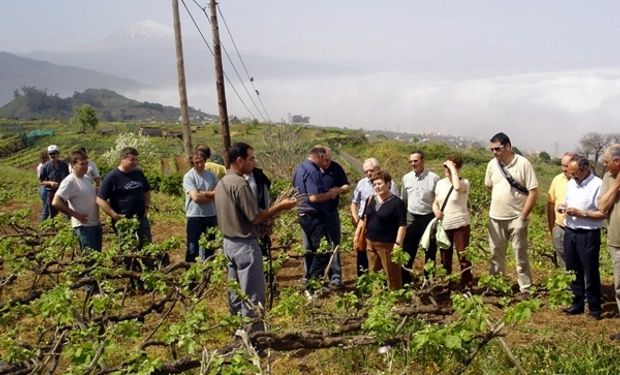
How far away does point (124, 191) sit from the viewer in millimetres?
6094

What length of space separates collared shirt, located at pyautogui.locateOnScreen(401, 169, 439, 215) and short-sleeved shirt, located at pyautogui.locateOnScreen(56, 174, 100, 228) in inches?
136

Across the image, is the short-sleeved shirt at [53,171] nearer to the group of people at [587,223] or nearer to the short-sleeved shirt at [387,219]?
the short-sleeved shirt at [387,219]

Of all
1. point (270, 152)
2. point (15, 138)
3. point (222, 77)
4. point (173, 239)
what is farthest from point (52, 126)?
point (173, 239)

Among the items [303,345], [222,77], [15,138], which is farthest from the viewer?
[15,138]

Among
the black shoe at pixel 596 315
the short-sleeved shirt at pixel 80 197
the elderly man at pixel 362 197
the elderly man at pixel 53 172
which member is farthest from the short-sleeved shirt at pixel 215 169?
the black shoe at pixel 596 315

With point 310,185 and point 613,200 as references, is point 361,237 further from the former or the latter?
point 613,200

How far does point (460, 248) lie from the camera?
595 centimetres

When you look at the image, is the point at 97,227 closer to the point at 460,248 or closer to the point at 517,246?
the point at 460,248

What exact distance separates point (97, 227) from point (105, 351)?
359 centimetres

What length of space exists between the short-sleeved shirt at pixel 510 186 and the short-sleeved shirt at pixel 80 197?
426 cm

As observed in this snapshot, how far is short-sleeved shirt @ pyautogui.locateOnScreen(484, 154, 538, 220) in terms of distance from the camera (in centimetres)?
558

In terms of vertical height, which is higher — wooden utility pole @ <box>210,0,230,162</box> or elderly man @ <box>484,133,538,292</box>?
wooden utility pole @ <box>210,0,230,162</box>

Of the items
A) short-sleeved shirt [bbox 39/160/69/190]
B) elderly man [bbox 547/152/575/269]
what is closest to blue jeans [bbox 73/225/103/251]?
short-sleeved shirt [bbox 39/160/69/190]

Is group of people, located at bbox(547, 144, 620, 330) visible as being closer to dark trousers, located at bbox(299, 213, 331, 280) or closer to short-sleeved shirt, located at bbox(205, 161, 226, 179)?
dark trousers, located at bbox(299, 213, 331, 280)
